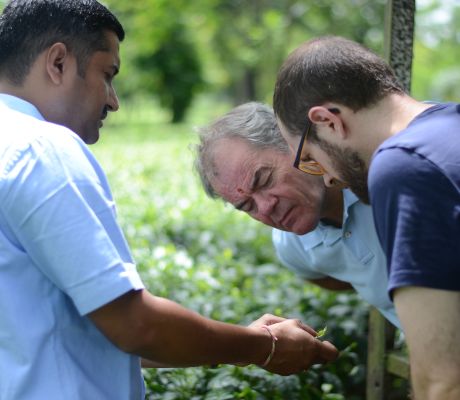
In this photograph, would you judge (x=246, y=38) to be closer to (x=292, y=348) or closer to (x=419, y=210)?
(x=292, y=348)

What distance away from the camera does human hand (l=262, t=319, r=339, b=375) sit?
2.29m

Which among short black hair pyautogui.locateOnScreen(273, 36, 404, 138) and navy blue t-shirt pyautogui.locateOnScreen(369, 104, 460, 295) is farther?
short black hair pyautogui.locateOnScreen(273, 36, 404, 138)

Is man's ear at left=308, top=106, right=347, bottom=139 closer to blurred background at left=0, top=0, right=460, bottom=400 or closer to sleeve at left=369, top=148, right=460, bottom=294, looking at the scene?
sleeve at left=369, top=148, right=460, bottom=294

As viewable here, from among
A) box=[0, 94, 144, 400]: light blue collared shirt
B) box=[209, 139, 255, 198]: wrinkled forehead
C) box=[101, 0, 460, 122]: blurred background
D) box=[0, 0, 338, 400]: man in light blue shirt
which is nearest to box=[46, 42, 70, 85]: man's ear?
box=[0, 0, 338, 400]: man in light blue shirt

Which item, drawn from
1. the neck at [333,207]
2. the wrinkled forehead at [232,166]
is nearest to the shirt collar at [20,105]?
the wrinkled forehead at [232,166]

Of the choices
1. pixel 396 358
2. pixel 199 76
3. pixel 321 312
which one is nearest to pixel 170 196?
pixel 321 312

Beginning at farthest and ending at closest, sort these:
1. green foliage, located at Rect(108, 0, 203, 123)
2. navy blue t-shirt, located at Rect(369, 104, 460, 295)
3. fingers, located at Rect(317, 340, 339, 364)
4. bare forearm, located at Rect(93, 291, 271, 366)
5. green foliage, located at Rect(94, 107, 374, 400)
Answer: green foliage, located at Rect(108, 0, 203, 123) < green foliage, located at Rect(94, 107, 374, 400) < fingers, located at Rect(317, 340, 339, 364) < bare forearm, located at Rect(93, 291, 271, 366) < navy blue t-shirt, located at Rect(369, 104, 460, 295)

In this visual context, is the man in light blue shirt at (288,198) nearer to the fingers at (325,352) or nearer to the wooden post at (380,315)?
the wooden post at (380,315)

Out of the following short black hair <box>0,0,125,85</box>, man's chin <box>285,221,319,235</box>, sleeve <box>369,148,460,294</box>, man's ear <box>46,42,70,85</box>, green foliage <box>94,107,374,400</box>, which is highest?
short black hair <box>0,0,125,85</box>

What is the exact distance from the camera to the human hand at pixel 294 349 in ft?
7.50

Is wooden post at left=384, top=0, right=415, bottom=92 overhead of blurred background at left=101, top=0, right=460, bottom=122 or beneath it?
overhead

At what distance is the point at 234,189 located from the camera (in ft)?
9.77

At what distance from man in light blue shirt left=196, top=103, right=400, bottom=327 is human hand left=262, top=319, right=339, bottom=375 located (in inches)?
21.5

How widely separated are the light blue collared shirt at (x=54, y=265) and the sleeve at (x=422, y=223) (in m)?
0.65
